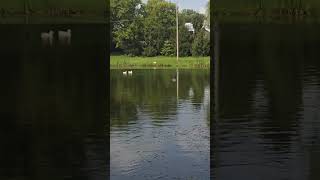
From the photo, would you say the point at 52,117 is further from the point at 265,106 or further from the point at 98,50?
the point at 98,50

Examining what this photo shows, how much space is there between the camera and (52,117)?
1594 centimetres

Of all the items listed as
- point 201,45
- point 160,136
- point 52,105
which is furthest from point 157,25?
point 160,136

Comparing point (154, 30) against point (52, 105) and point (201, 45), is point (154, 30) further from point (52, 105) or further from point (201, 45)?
point (52, 105)

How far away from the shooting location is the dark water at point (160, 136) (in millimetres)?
9422

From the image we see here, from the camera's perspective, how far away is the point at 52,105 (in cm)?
1808

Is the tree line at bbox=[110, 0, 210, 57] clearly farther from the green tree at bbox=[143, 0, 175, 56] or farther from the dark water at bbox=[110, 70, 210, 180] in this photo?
the dark water at bbox=[110, 70, 210, 180]

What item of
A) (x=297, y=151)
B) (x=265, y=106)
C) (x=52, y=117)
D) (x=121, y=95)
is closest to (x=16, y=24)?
(x=121, y=95)

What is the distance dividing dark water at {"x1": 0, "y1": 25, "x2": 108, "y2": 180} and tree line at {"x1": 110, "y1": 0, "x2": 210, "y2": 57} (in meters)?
12.3

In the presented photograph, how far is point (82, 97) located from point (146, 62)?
23.7 metres

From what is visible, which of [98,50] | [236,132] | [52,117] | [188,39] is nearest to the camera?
[236,132]

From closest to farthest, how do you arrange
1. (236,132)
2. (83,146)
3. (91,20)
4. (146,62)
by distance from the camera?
(83,146)
(236,132)
(91,20)
(146,62)

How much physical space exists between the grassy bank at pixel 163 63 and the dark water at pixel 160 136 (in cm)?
2008

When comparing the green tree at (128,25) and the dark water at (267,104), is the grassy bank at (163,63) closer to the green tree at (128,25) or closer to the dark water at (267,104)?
the green tree at (128,25)

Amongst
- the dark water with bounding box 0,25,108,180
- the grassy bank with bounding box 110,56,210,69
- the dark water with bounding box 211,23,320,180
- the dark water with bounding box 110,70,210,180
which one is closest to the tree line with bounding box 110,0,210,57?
the grassy bank with bounding box 110,56,210,69
